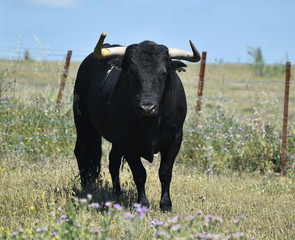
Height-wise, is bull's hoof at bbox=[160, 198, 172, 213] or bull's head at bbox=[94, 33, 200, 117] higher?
bull's head at bbox=[94, 33, 200, 117]

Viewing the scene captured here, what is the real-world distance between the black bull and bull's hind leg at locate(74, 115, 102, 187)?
68 centimetres

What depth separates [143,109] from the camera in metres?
4.43

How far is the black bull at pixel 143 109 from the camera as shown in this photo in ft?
15.4

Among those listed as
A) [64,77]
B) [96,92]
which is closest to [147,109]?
[96,92]

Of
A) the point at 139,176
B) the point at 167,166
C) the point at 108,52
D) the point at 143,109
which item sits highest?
the point at 108,52

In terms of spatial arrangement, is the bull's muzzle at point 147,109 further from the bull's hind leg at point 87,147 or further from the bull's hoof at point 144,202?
the bull's hind leg at point 87,147

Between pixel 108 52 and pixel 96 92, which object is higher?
pixel 108 52

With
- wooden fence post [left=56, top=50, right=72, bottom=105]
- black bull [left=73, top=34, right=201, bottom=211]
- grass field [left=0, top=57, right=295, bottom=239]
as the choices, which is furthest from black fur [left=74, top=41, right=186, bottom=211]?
wooden fence post [left=56, top=50, right=72, bottom=105]

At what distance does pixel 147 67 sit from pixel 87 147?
2.37 meters

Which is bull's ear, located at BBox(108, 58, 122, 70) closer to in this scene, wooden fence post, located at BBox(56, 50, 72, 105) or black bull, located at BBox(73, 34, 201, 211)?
black bull, located at BBox(73, 34, 201, 211)

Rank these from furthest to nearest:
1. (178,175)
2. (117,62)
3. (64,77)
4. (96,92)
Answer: (64,77) < (178,175) < (96,92) < (117,62)

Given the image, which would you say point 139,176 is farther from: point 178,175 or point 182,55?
point 178,175

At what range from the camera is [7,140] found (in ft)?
27.3

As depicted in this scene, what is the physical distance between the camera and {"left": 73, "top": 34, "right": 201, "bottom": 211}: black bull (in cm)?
470
